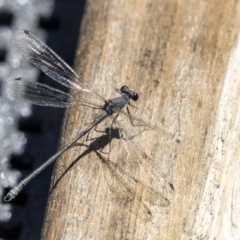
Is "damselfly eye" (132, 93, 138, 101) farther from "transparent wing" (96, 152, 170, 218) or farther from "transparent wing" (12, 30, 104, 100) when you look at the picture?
"transparent wing" (12, 30, 104, 100)

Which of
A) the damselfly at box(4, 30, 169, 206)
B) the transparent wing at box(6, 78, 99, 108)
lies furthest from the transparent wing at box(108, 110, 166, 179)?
the transparent wing at box(6, 78, 99, 108)

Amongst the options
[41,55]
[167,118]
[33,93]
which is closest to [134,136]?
[167,118]

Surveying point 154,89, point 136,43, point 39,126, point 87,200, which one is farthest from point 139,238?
point 39,126

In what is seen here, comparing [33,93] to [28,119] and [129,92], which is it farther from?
[129,92]

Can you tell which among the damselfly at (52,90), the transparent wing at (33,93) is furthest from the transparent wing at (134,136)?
the transparent wing at (33,93)

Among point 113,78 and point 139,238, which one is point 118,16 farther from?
point 139,238

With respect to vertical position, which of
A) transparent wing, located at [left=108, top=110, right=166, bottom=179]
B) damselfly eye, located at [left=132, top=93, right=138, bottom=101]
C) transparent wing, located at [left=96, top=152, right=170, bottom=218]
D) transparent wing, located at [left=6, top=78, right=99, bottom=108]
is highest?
damselfly eye, located at [left=132, top=93, right=138, bottom=101]

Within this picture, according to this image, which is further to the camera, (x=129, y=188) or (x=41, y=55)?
(x=41, y=55)
